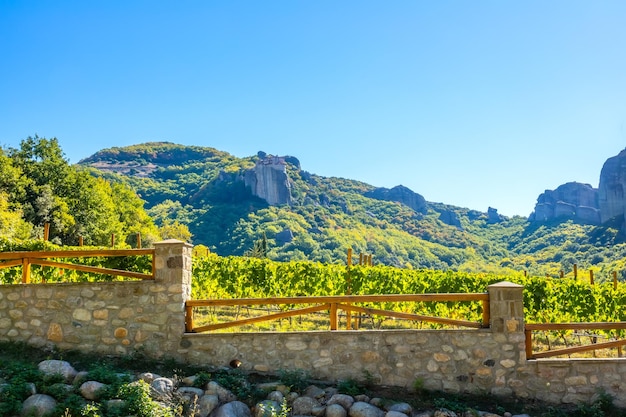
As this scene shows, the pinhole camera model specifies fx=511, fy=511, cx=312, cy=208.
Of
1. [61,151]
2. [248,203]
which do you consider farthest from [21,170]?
[248,203]

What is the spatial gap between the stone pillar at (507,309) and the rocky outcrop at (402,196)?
105m

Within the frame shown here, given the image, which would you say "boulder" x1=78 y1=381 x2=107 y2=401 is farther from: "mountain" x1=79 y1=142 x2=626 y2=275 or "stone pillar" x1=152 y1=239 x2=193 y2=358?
"mountain" x1=79 y1=142 x2=626 y2=275

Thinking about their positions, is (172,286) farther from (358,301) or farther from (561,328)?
(561,328)

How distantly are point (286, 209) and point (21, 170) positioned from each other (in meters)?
58.0

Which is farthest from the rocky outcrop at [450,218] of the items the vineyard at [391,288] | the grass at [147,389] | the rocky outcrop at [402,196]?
the grass at [147,389]

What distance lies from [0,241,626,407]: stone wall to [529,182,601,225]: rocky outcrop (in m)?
102

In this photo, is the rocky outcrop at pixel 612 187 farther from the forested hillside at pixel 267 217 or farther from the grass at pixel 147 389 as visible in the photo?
the grass at pixel 147 389

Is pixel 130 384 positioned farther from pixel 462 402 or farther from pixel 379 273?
pixel 379 273

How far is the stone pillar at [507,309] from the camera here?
7438 millimetres

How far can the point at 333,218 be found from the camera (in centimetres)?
8719

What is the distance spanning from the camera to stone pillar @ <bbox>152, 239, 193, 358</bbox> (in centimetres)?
780

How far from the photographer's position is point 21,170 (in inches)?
1206

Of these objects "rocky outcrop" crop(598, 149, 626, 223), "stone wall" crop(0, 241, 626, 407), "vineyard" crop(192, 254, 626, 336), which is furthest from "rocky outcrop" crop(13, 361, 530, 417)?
"rocky outcrop" crop(598, 149, 626, 223)

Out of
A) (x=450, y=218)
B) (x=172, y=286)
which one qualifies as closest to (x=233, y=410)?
(x=172, y=286)
